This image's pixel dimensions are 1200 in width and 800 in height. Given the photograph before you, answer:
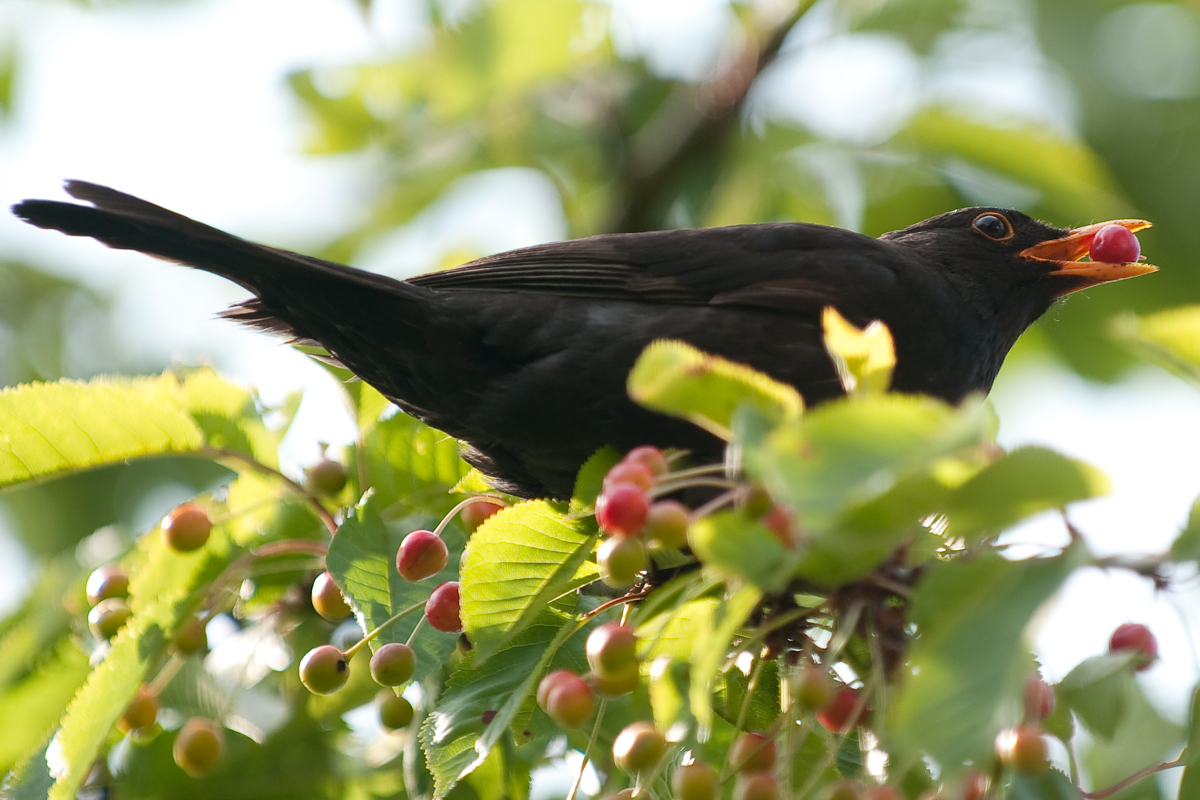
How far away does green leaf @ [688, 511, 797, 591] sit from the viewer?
5.33 ft

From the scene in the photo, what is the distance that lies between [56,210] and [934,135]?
3.81 m

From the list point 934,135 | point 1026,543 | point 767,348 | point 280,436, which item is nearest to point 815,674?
point 1026,543

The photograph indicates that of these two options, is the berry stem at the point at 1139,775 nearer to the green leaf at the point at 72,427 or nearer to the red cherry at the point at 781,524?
the red cherry at the point at 781,524

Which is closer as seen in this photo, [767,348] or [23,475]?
[23,475]

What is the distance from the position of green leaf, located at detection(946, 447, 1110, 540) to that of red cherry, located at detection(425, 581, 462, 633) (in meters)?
1.17

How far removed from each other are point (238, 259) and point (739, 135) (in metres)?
3.44

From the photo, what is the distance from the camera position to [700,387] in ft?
5.74

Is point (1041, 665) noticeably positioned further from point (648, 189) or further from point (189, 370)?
point (648, 189)

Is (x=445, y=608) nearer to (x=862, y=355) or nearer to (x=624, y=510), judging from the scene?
(x=624, y=510)

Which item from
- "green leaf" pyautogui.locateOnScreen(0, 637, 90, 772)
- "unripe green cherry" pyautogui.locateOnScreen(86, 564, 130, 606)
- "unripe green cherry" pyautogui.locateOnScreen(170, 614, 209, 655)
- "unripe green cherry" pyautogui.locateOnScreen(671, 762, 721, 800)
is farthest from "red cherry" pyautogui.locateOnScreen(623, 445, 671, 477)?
"green leaf" pyautogui.locateOnScreen(0, 637, 90, 772)

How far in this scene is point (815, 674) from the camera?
1871 mm

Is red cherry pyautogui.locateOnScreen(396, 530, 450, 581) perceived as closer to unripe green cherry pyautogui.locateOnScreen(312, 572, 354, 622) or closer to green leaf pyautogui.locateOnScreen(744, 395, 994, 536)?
unripe green cherry pyautogui.locateOnScreen(312, 572, 354, 622)

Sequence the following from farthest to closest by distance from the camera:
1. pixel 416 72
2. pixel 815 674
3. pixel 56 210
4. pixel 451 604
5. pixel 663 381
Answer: pixel 416 72 < pixel 56 210 < pixel 451 604 < pixel 815 674 < pixel 663 381

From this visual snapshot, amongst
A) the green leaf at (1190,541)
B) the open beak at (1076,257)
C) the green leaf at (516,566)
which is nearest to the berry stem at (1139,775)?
the green leaf at (1190,541)
